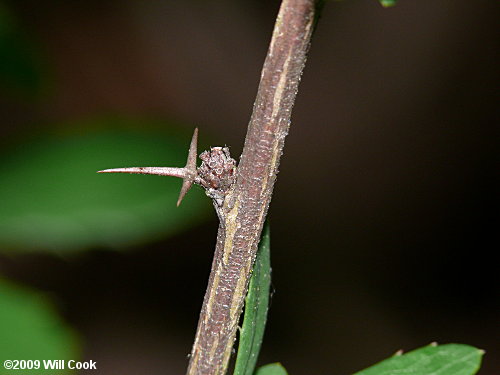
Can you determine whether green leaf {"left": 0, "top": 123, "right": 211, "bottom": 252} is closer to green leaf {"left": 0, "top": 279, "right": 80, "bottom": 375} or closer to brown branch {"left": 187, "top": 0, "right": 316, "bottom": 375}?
green leaf {"left": 0, "top": 279, "right": 80, "bottom": 375}

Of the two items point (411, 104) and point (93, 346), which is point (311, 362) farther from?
point (411, 104)

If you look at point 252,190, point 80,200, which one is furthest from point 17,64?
point 252,190

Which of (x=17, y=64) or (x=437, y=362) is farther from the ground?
(x=17, y=64)

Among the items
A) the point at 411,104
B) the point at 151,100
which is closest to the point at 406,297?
the point at 411,104

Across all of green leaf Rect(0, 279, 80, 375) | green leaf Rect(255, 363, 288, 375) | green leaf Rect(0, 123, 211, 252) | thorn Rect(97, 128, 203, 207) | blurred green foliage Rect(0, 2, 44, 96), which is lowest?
green leaf Rect(255, 363, 288, 375)

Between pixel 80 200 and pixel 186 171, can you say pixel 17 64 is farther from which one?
pixel 186 171

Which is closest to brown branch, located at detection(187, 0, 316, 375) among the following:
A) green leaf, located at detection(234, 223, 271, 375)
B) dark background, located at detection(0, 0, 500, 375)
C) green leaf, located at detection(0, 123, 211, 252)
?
green leaf, located at detection(234, 223, 271, 375)

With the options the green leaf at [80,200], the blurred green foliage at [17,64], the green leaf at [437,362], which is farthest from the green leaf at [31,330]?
the green leaf at [437,362]
